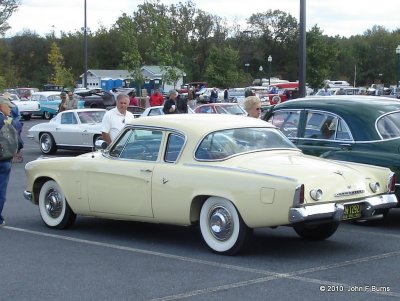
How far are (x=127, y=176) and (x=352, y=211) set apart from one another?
2.51m

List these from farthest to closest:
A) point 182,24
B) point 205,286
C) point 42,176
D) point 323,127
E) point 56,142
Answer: point 182,24
point 56,142
point 323,127
point 42,176
point 205,286

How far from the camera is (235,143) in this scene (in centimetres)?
768

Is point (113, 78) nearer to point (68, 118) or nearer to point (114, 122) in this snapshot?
point (68, 118)

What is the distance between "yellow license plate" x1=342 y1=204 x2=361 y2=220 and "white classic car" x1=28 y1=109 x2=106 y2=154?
1271 centimetres

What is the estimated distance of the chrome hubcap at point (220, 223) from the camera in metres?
Result: 7.12

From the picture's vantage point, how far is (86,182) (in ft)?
27.6

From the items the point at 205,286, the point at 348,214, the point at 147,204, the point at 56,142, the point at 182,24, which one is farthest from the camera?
the point at 182,24

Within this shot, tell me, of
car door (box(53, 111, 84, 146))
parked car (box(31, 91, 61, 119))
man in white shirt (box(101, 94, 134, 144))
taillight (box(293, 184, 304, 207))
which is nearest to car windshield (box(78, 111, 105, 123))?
car door (box(53, 111, 84, 146))

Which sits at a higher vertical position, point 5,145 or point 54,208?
point 5,145

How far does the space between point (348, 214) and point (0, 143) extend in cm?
441

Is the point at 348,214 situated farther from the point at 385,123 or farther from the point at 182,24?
the point at 182,24

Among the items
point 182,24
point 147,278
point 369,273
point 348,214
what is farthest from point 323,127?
point 182,24

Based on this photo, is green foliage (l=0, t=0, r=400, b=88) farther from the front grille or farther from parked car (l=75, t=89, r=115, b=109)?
the front grille

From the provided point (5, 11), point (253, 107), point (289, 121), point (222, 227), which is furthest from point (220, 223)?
point (5, 11)
